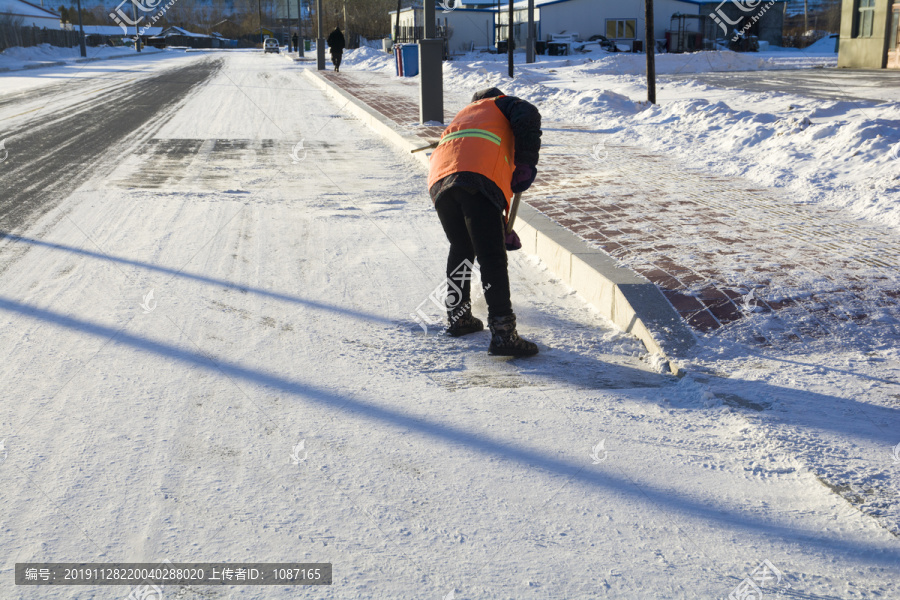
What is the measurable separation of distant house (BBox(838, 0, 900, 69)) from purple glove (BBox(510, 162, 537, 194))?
26439mm

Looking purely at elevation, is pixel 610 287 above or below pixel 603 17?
below

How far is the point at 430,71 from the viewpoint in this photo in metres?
13.6

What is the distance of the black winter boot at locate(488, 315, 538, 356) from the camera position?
4.18 metres

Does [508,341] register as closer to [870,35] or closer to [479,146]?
[479,146]

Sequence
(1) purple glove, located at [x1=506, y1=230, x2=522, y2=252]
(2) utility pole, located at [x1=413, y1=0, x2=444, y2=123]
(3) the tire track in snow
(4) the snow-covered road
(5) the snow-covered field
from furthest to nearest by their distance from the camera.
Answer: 1. (2) utility pole, located at [x1=413, y1=0, x2=444, y2=123]
2. (3) the tire track in snow
3. (5) the snow-covered field
4. (1) purple glove, located at [x1=506, y1=230, x2=522, y2=252]
5. (4) the snow-covered road

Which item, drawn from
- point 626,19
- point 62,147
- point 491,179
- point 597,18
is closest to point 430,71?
point 62,147

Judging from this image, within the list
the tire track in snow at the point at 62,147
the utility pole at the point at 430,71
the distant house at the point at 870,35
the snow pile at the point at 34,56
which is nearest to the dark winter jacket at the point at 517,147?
the tire track in snow at the point at 62,147

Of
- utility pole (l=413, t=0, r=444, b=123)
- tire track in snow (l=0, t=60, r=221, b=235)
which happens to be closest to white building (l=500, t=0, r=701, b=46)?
tire track in snow (l=0, t=60, r=221, b=235)

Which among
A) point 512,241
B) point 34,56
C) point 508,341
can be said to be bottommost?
point 508,341

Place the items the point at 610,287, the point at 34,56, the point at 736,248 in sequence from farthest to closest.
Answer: the point at 34,56 < the point at 736,248 < the point at 610,287

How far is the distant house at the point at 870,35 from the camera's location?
25703 millimetres

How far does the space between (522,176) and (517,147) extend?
164 mm

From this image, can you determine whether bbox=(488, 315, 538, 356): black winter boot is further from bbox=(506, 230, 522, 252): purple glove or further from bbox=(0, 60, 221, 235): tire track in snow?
bbox=(0, 60, 221, 235): tire track in snow

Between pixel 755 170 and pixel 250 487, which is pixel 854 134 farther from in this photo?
pixel 250 487
